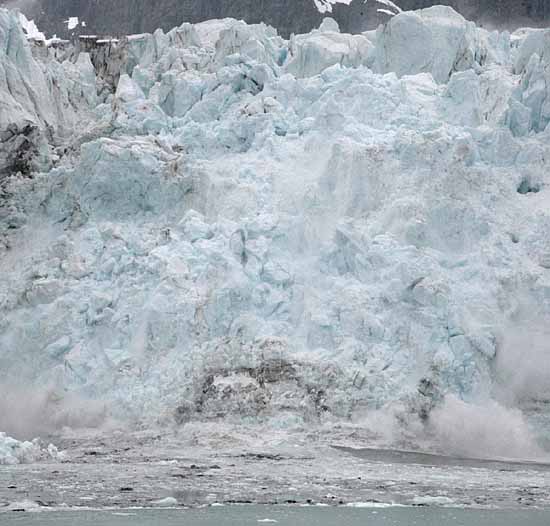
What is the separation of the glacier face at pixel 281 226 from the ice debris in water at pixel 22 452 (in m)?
2.14

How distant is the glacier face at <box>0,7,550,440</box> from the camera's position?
18.5 meters

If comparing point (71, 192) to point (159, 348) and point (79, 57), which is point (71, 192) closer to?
point (159, 348)

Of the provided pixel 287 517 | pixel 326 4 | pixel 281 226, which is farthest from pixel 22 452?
pixel 326 4

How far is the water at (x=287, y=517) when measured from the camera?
11383 millimetres

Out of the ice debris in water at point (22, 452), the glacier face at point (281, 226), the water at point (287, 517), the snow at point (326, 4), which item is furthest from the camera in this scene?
the snow at point (326, 4)

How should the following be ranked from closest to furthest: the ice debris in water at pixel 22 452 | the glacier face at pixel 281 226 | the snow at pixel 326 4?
the ice debris in water at pixel 22 452 < the glacier face at pixel 281 226 < the snow at pixel 326 4

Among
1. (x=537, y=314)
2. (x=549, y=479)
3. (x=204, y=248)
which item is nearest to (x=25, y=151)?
(x=204, y=248)

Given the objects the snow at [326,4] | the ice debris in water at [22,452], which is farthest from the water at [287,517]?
the snow at [326,4]

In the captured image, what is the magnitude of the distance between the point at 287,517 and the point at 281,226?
9.04 m

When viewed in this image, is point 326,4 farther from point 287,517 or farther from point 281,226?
point 287,517

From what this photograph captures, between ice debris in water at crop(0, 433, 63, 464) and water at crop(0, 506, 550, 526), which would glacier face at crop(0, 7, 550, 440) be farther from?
water at crop(0, 506, 550, 526)

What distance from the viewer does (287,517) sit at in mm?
11836

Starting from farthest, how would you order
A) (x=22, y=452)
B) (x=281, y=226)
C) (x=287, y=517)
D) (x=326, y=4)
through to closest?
(x=326, y=4) < (x=281, y=226) < (x=22, y=452) < (x=287, y=517)

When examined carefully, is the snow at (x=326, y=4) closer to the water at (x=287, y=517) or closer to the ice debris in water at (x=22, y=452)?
the ice debris in water at (x=22, y=452)
